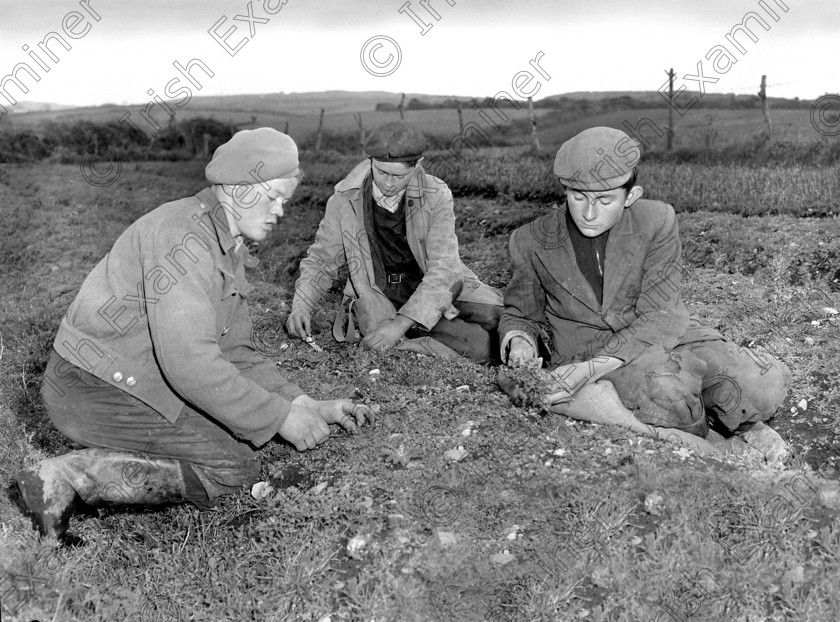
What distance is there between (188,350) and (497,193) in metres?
11.7

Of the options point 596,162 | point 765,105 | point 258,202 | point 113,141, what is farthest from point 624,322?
point 113,141

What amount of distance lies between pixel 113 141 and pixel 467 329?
40518 millimetres

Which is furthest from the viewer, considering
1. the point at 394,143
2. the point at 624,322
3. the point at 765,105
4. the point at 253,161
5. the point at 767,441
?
the point at 765,105

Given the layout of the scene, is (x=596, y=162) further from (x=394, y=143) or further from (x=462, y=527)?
(x=462, y=527)

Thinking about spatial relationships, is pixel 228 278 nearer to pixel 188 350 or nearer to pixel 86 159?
pixel 188 350

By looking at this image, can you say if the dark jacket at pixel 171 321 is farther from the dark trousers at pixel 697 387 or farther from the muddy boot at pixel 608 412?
the dark trousers at pixel 697 387

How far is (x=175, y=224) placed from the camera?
334 cm

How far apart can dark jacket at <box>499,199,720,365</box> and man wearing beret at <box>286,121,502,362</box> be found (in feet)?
3.94

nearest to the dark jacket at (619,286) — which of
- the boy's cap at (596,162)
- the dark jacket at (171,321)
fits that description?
the boy's cap at (596,162)

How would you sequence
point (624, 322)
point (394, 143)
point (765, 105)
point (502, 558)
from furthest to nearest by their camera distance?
point (765, 105) < point (394, 143) < point (624, 322) < point (502, 558)

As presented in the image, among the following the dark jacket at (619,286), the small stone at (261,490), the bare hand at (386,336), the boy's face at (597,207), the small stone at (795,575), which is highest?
the boy's face at (597,207)

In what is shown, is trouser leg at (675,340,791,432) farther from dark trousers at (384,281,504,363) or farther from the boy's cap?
dark trousers at (384,281,504,363)

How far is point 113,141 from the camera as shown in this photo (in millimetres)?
41375

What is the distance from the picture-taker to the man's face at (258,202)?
3510mm
